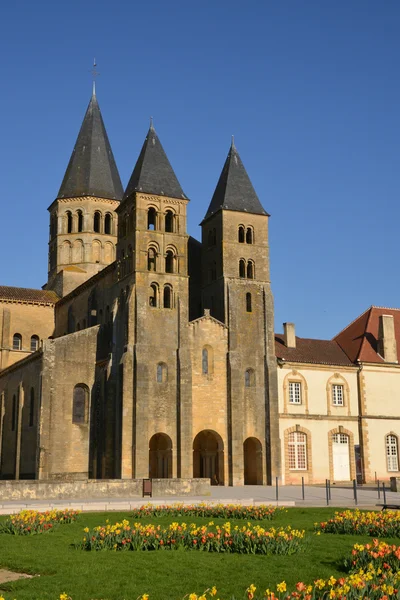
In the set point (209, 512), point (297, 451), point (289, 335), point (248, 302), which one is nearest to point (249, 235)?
point (248, 302)

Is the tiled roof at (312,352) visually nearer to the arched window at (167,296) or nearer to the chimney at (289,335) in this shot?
the chimney at (289,335)

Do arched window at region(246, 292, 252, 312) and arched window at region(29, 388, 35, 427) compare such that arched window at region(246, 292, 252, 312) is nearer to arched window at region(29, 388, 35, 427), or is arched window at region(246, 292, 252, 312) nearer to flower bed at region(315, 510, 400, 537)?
arched window at region(29, 388, 35, 427)

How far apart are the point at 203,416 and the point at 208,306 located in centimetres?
882

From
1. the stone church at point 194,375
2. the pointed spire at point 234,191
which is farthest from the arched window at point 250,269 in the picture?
the pointed spire at point 234,191

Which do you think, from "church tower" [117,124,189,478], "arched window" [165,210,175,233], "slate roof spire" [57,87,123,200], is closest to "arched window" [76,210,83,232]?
"slate roof spire" [57,87,123,200]

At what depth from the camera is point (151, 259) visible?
47188 mm

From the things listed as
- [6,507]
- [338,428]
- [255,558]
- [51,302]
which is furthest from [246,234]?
[255,558]

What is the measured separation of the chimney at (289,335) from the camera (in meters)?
51.0

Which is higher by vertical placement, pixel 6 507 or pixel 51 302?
pixel 51 302

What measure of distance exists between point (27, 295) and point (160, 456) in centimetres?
2113

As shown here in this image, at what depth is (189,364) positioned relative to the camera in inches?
1762

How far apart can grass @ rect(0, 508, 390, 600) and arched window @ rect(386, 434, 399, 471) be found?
117ft

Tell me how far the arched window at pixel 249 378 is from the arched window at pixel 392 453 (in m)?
10.9

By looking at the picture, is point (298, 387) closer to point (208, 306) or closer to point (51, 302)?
point (208, 306)
